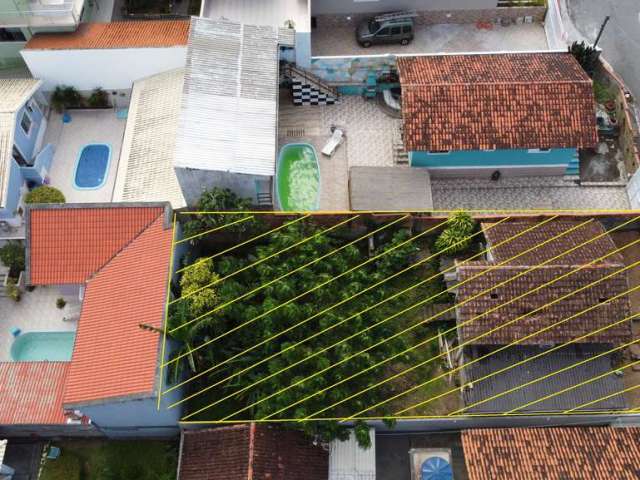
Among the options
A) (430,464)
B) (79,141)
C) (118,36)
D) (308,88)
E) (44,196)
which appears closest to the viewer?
(430,464)

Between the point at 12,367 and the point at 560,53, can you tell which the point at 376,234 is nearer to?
the point at 560,53

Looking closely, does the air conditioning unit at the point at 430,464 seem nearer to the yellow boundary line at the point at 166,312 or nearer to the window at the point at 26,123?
the yellow boundary line at the point at 166,312

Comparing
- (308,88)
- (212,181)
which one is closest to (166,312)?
(212,181)

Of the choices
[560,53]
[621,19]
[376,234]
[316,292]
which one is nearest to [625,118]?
[560,53]

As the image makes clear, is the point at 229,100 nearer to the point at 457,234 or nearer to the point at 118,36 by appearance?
the point at 118,36

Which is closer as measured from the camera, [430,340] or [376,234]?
[430,340]
